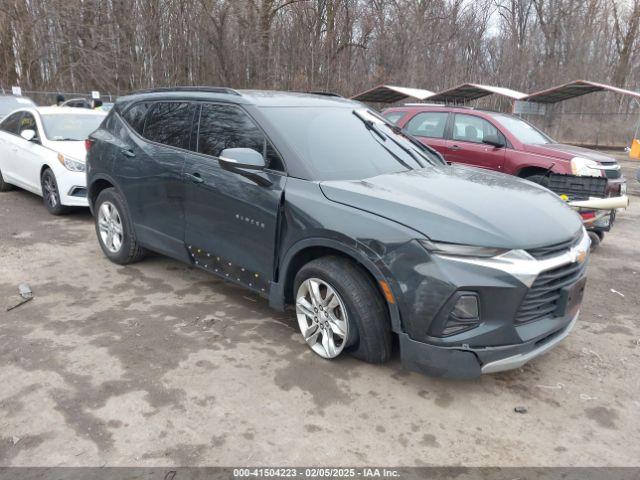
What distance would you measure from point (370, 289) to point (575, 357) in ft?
5.71

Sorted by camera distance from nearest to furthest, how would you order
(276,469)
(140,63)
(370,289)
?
(276,469)
(370,289)
(140,63)

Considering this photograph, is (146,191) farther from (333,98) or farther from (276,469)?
(276,469)

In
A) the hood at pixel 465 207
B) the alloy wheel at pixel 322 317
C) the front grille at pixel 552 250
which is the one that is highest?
the hood at pixel 465 207

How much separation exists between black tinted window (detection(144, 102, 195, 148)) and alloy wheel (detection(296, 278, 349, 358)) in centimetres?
181

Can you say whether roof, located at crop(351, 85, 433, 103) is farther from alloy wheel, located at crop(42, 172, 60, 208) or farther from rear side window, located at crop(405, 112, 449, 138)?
alloy wheel, located at crop(42, 172, 60, 208)

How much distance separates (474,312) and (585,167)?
211 inches

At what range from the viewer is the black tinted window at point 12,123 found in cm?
798

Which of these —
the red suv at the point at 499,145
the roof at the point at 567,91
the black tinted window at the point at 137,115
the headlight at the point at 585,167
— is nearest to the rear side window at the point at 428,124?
the red suv at the point at 499,145

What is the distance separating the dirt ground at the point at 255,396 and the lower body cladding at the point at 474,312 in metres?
0.37

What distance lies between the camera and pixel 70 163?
6.86 m

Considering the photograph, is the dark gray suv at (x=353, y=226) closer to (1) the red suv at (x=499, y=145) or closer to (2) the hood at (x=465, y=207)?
(2) the hood at (x=465, y=207)

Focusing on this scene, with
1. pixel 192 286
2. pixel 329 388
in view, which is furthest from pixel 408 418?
pixel 192 286

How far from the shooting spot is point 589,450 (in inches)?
106

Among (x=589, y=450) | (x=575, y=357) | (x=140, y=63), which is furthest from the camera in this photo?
(x=140, y=63)
